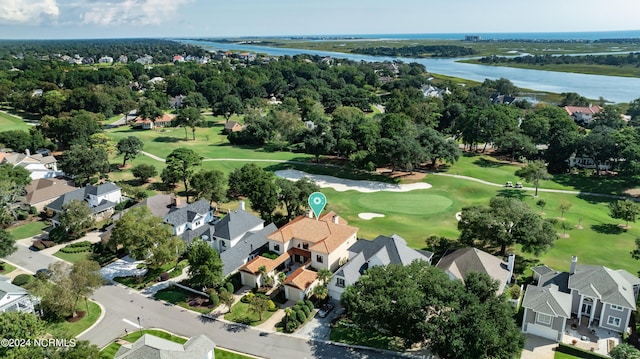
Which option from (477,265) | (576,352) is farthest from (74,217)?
(576,352)

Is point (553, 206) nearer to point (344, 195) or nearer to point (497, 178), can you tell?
point (497, 178)

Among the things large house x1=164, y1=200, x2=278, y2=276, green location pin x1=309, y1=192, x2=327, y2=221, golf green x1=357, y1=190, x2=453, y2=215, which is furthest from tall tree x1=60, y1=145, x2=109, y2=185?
golf green x1=357, y1=190, x2=453, y2=215

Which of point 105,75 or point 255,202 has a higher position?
point 105,75

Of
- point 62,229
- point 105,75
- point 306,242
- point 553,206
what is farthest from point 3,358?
point 105,75

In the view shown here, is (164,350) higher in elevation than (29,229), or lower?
higher

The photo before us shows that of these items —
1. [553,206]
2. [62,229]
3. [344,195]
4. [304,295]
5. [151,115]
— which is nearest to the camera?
[304,295]

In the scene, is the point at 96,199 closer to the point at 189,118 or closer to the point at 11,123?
the point at 189,118
